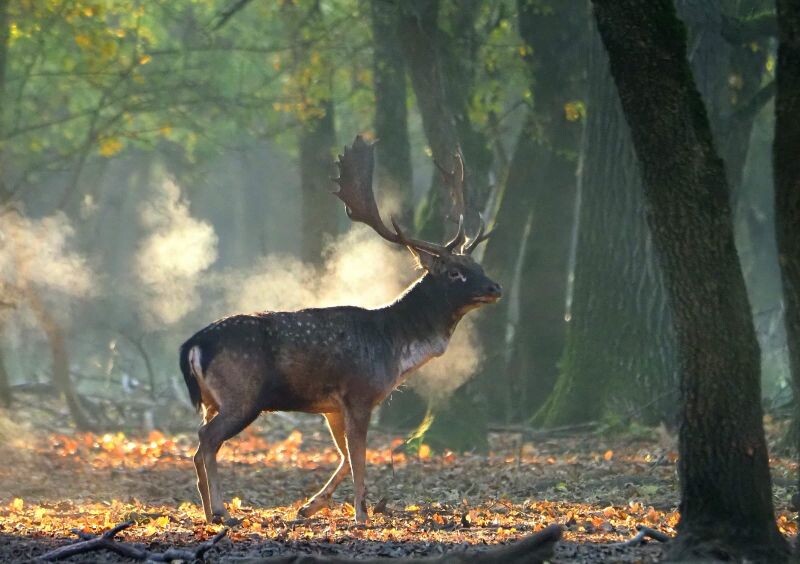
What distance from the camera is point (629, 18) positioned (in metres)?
8.29

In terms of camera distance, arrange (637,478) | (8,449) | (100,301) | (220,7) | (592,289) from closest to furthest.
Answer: (637,478), (8,449), (592,289), (220,7), (100,301)

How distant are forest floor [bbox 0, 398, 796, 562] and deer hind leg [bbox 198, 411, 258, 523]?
234mm

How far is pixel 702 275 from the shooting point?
27.3ft

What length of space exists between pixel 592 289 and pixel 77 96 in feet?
50.5

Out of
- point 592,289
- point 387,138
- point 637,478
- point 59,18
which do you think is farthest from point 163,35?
point 637,478

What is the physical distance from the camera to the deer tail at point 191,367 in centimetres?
1123

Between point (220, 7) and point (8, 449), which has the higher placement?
point (220, 7)

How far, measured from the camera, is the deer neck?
1216cm

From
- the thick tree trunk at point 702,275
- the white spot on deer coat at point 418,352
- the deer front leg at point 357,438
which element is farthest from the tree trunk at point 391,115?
the thick tree trunk at point 702,275

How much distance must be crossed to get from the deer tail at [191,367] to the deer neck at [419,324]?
1.76m

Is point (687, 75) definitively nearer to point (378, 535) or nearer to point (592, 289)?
Result: point (378, 535)

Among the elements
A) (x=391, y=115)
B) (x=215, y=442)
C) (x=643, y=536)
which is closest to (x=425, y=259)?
(x=215, y=442)

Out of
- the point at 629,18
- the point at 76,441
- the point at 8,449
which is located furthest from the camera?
the point at 76,441

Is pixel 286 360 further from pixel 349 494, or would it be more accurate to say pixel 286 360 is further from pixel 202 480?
pixel 349 494
